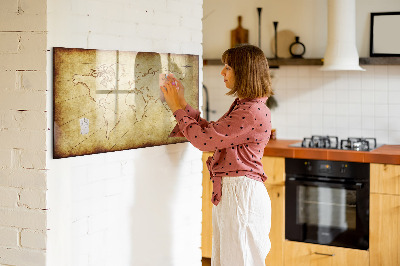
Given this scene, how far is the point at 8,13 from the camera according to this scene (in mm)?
2336

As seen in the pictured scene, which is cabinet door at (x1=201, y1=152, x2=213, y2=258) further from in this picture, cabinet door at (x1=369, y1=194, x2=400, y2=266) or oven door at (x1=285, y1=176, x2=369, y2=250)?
Result: cabinet door at (x1=369, y1=194, x2=400, y2=266)

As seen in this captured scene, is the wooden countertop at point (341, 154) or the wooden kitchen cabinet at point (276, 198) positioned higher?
the wooden countertop at point (341, 154)

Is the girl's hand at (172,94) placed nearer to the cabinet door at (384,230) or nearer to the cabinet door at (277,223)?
the cabinet door at (277,223)

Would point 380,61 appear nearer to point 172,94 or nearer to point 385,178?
point 385,178

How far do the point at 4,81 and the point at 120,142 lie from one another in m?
0.57

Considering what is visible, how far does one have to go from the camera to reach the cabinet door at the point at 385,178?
13.1 ft

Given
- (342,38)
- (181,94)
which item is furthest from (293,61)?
(181,94)

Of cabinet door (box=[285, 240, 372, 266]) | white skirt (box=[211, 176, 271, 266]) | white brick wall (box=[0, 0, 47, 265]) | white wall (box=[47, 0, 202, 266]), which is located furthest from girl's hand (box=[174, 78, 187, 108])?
cabinet door (box=[285, 240, 372, 266])

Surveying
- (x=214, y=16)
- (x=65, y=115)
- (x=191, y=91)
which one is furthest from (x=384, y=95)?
(x=65, y=115)

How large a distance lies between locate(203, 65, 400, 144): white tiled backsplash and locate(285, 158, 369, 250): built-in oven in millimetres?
693

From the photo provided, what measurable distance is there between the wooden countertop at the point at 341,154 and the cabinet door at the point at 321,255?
64cm

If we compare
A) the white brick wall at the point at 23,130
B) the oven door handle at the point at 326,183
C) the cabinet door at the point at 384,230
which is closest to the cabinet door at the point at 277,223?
the oven door handle at the point at 326,183

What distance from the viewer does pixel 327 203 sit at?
429 centimetres

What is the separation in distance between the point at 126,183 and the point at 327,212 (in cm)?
203
